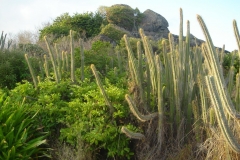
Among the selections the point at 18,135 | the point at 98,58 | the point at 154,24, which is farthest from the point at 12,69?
the point at 154,24

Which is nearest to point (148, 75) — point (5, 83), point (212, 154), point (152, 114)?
point (152, 114)

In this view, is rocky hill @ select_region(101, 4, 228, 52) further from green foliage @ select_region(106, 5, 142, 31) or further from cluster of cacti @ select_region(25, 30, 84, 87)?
cluster of cacti @ select_region(25, 30, 84, 87)

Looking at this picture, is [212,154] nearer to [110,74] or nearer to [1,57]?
[110,74]

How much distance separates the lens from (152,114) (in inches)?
211

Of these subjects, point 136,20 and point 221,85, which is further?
point 136,20

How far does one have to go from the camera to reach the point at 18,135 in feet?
18.0

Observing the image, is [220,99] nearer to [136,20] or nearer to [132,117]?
[132,117]

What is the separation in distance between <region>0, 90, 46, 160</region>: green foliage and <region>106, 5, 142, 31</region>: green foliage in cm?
2364

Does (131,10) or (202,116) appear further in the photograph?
(131,10)

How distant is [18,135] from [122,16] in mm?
24287

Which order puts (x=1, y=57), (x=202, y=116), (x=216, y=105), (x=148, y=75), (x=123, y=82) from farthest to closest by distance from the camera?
(x=1, y=57), (x=123, y=82), (x=148, y=75), (x=202, y=116), (x=216, y=105)

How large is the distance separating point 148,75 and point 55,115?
150 centimetres

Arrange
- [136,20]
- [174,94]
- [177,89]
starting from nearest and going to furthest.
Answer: [177,89]
[174,94]
[136,20]

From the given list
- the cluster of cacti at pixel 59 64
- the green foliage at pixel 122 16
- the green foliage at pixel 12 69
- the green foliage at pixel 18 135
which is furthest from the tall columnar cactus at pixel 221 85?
the green foliage at pixel 122 16
